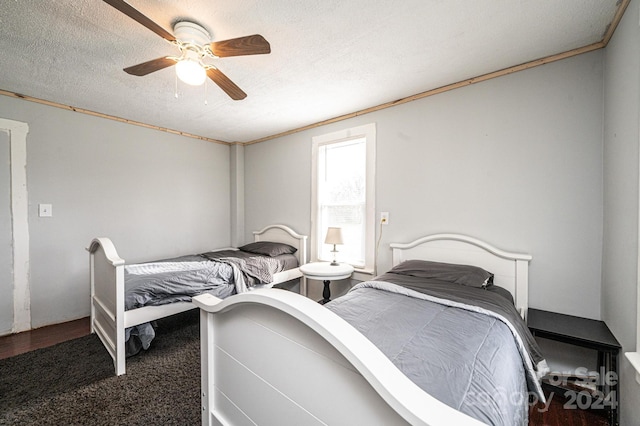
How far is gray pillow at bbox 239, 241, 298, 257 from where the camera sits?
335 cm

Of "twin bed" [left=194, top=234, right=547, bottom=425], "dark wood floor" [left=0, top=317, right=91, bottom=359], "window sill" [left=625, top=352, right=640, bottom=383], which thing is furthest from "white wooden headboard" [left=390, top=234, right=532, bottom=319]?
"dark wood floor" [left=0, top=317, right=91, bottom=359]

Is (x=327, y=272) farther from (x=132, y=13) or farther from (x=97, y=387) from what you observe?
(x=132, y=13)

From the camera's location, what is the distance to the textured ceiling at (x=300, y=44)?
4.80 ft

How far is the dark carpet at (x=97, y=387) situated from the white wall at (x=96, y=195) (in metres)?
0.88

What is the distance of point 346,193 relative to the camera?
315 cm

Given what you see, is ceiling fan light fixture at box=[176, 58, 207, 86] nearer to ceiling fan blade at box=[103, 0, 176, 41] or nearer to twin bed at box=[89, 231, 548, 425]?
ceiling fan blade at box=[103, 0, 176, 41]

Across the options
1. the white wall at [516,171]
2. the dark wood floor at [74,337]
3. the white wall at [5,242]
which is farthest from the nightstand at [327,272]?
the white wall at [5,242]

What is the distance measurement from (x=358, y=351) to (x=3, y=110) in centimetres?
388

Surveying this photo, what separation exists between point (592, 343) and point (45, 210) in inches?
184

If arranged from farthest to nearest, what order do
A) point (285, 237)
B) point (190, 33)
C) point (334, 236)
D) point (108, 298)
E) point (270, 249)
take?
point (285, 237) < point (270, 249) < point (334, 236) < point (108, 298) < point (190, 33)

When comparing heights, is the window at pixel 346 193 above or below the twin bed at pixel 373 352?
above

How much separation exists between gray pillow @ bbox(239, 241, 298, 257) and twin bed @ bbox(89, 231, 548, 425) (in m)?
1.52

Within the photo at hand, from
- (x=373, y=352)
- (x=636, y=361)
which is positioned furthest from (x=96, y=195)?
(x=636, y=361)

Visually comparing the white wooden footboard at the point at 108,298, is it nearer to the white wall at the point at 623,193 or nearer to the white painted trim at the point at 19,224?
the white painted trim at the point at 19,224
